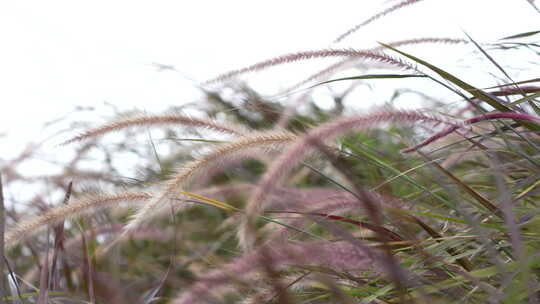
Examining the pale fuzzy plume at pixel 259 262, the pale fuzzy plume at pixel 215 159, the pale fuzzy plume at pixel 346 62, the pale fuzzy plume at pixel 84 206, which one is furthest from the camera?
the pale fuzzy plume at pixel 346 62

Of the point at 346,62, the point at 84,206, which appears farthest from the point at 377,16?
the point at 84,206

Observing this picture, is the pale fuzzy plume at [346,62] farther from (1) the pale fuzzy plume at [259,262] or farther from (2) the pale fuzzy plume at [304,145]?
(1) the pale fuzzy plume at [259,262]

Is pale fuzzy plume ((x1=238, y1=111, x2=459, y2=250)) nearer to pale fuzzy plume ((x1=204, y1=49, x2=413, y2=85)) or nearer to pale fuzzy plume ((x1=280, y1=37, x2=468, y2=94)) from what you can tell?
pale fuzzy plume ((x1=204, y1=49, x2=413, y2=85))

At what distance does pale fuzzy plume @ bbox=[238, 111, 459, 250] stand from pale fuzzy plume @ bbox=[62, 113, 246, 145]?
24 centimetres

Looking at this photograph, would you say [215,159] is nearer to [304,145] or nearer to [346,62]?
[304,145]

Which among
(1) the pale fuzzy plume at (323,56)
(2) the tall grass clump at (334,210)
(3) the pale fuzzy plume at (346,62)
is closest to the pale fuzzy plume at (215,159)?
(2) the tall grass clump at (334,210)

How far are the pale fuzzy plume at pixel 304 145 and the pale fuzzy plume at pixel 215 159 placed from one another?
0.08 metres

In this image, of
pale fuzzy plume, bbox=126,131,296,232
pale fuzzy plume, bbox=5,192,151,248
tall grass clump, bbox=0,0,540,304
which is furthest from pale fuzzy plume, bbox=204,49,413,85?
pale fuzzy plume, bbox=5,192,151,248

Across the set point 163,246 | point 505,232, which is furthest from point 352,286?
point 163,246

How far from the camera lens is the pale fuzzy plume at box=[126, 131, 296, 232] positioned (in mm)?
764

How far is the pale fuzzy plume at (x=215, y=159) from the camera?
764 millimetres

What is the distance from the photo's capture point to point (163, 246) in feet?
7.20

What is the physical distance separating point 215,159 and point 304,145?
0.19m

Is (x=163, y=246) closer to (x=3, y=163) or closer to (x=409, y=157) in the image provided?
(x=3, y=163)
